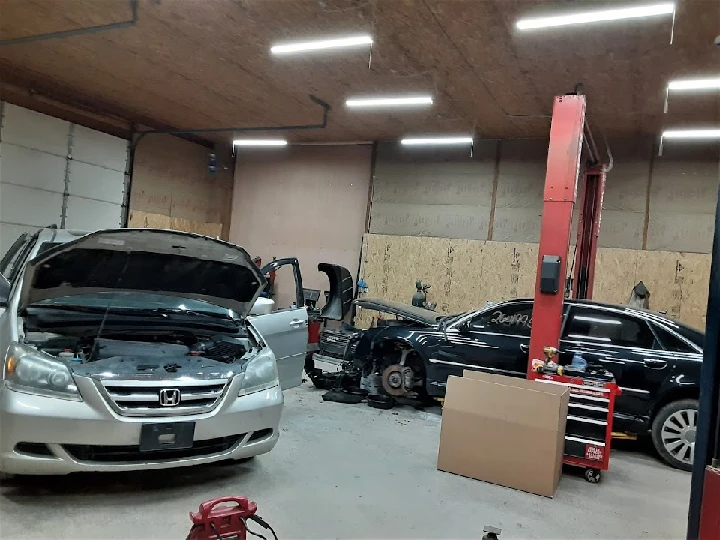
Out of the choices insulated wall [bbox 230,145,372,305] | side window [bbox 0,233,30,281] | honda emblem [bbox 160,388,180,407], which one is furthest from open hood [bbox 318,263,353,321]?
insulated wall [bbox 230,145,372,305]

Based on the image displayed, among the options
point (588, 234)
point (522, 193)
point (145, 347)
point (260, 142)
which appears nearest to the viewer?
point (145, 347)

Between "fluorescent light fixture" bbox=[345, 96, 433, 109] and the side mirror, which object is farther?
"fluorescent light fixture" bbox=[345, 96, 433, 109]

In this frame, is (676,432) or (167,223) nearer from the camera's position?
(676,432)

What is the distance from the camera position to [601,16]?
17.2ft

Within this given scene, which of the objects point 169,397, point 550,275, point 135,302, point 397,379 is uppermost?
point 550,275

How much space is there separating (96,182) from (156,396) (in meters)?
9.25

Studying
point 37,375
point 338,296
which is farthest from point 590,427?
point 37,375

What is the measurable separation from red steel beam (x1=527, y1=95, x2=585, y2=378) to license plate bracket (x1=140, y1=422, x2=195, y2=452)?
→ 3.05 m

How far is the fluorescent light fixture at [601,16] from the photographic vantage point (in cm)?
505

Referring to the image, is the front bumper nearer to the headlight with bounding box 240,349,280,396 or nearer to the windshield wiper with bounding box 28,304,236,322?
the headlight with bounding box 240,349,280,396

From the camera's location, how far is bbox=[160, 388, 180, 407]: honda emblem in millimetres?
2922

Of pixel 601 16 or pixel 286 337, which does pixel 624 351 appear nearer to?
pixel 286 337

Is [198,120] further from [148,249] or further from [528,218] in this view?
[148,249]

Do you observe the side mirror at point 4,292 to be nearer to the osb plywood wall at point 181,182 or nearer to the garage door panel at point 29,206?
the garage door panel at point 29,206
